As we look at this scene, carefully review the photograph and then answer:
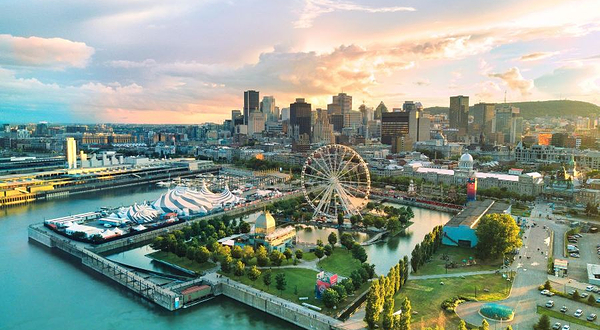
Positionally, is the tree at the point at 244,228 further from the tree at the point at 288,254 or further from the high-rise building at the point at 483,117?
the high-rise building at the point at 483,117

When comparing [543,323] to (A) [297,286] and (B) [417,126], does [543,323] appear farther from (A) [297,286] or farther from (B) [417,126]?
(B) [417,126]

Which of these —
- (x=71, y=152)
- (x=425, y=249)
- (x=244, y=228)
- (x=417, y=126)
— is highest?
(x=417, y=126)

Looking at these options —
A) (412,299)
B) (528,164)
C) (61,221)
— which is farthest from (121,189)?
(528,164)

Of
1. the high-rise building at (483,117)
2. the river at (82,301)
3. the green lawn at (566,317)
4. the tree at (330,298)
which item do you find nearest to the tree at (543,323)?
the green lawn at (566,317)

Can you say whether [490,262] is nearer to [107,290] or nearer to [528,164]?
[107,290]

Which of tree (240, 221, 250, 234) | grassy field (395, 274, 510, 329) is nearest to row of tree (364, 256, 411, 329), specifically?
grassy field (395, 274, 510, 329)

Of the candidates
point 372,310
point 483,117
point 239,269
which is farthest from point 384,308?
point 483,117
